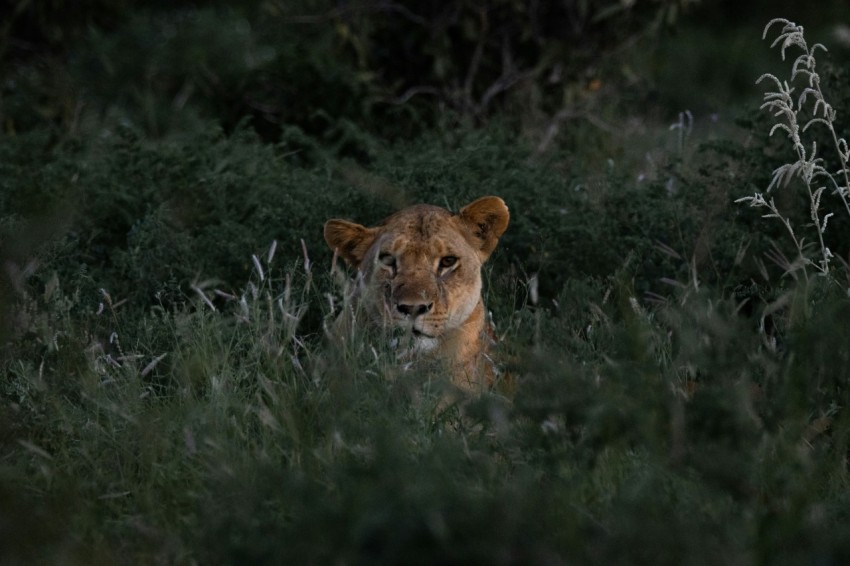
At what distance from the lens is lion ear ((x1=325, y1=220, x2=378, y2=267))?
18.0 feet

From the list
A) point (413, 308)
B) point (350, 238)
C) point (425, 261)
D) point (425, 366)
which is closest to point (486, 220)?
point (425, 261)

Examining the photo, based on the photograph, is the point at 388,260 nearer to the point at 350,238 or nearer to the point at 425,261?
the point at 425,261

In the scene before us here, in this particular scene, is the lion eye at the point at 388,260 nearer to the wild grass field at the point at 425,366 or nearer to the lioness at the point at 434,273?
the lioness at the point at 434,273

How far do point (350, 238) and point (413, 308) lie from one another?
2.07 ft

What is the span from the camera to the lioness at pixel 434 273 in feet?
16.5

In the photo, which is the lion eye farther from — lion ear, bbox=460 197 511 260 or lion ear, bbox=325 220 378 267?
lion ear, bbox=460 197 511 260

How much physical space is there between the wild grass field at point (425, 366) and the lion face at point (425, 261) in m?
0.17

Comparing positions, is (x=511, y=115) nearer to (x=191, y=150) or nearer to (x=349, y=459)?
(x=191, y=150)

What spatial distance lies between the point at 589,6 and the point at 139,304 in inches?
183

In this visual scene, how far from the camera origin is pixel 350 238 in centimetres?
555

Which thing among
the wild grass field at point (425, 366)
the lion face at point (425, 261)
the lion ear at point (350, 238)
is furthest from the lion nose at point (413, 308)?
the lion ear at point (350, 238)

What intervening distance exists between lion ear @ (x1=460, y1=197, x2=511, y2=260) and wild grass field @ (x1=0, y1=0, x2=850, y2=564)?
213 millimetres

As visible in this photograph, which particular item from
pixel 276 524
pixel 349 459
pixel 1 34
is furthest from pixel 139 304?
pixel 1 34

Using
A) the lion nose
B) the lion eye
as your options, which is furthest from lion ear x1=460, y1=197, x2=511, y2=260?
the lion nose
